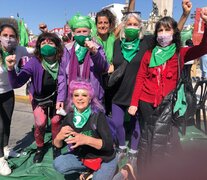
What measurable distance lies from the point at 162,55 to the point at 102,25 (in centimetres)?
90

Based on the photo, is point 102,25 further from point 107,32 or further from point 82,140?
point 82,140

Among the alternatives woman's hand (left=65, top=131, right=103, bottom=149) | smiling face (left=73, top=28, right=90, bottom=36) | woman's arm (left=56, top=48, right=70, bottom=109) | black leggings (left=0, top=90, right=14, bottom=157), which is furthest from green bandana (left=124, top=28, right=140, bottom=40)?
black leggings (left=0, top=90, right=14, bottom=157)

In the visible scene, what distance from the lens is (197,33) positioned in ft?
25.2

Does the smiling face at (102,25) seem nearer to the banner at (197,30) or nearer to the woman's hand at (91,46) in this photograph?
the woman's hand at (91,46)

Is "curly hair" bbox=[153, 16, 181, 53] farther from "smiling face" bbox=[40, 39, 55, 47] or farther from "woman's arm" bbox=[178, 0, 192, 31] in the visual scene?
"smiling face" bbox=[40, 39, 55, 47]

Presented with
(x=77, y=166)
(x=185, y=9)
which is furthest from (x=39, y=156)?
(x=185, y=9)

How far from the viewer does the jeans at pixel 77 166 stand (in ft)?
8.22

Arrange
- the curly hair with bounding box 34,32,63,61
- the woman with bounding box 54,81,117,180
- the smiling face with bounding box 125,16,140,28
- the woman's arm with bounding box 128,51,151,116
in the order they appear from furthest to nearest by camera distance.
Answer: the curly hair with bounding box 34,32,63,61 → the smiling face with bounding box 125,16,140,28 → the woman's arm with bounding box 128,51,151,116 → the woman with bounding box 54,81,117,180

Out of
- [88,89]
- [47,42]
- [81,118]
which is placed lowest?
[81,118]

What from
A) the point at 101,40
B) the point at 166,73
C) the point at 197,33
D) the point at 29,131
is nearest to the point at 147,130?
the point at 166,73

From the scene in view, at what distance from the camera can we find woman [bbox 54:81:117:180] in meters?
2.49

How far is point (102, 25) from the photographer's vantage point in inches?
122

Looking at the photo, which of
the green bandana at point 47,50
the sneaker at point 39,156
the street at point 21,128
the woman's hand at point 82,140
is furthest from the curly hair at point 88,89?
the street at point 21,128

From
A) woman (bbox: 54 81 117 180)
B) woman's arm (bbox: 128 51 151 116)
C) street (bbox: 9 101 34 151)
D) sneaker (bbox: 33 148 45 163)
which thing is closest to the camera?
woman (bbox: 54 81 117 180)
